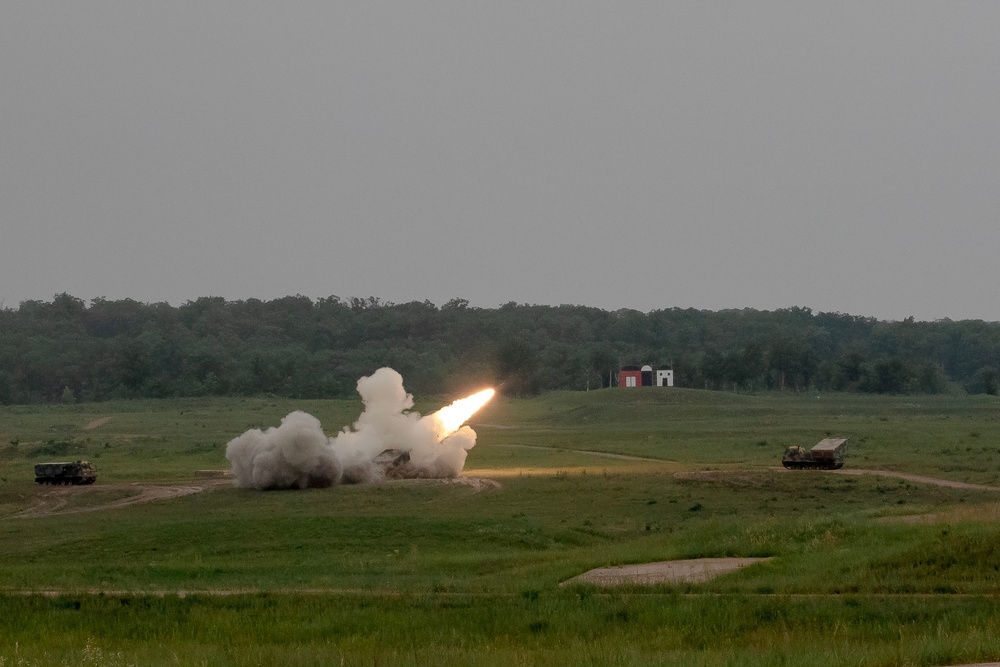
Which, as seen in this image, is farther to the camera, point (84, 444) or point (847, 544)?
point (84, 444)

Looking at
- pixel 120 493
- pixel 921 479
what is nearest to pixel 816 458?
pixel 921 479

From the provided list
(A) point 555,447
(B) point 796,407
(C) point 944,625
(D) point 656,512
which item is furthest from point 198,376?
(C) point 944,625

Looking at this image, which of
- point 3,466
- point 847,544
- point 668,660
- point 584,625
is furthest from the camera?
point 3,466

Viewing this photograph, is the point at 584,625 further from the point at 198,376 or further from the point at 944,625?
the point at 198,376

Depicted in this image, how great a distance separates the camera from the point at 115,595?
32656 mm

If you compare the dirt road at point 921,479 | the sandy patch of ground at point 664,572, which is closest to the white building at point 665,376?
the dirt road at point 921,479

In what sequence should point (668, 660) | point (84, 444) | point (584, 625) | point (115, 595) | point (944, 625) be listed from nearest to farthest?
1. point (668, 660)
2. point (944, 625)
3. point (584, 625)
4. point (115, 595)
5. point (84, 444)

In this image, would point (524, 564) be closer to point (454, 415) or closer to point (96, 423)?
point (454, 415)

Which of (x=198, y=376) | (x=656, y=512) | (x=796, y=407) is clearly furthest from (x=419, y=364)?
(x=656, y=512)

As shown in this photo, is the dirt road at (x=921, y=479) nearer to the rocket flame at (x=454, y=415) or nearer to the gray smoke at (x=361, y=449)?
the gray smoke at (x=361, y=449)

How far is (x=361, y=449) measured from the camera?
7300 cm

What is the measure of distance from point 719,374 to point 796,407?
38250 mm

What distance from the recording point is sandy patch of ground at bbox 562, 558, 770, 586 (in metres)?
33.9

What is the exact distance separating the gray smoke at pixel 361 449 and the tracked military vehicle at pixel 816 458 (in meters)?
17.1
